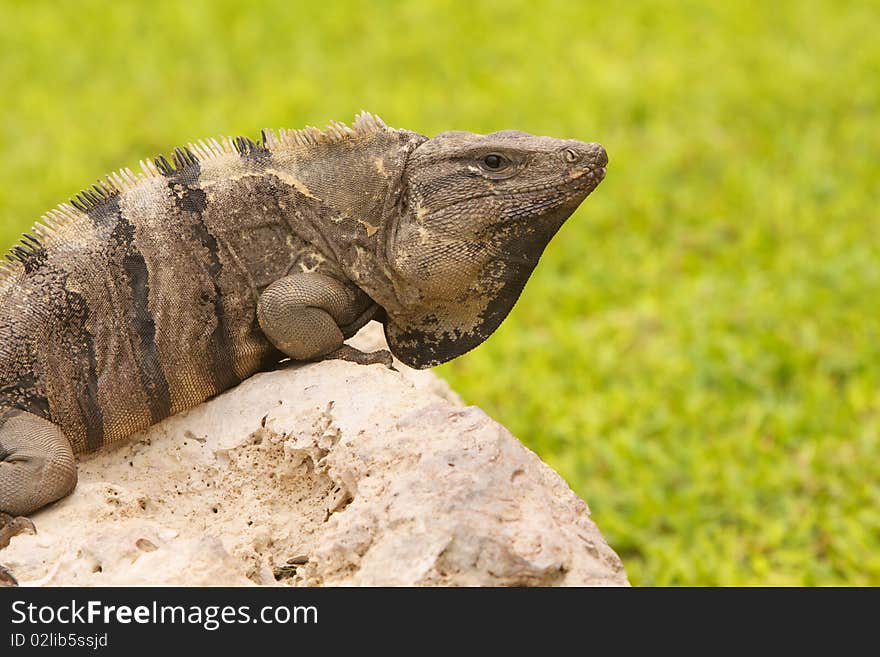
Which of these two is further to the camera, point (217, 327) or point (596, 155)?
point (217, 327)

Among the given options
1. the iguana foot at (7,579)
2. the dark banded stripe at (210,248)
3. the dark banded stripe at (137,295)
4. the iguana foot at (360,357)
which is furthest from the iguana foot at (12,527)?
the iguana foot at (360,357)

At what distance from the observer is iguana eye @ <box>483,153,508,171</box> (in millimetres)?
3521

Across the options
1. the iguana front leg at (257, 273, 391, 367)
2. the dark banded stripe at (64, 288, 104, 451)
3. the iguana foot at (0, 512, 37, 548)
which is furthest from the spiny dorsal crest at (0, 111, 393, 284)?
the iguana foot at (0, 512, 37, 548)

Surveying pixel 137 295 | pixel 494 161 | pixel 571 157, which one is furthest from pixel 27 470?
pixel 571 157

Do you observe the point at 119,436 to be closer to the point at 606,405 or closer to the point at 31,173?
the point at 606,405

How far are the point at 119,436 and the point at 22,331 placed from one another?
0.43m

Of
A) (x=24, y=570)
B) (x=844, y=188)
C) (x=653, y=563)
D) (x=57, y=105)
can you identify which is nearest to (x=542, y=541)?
(x=24, y=570)

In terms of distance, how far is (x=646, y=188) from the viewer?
7.93 metres

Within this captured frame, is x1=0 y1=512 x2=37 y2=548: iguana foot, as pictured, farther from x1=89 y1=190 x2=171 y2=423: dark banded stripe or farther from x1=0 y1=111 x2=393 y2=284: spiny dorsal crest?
x1=0 y1=111 x2=393 y2=284: spiny dorsal crest

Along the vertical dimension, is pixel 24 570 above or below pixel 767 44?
below

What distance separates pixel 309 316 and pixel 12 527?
3.25ft

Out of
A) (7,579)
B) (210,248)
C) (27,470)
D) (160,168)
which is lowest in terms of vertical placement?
(7,579)

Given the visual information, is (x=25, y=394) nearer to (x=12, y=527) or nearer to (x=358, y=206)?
(x=12, y=527)

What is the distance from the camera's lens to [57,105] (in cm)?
919
